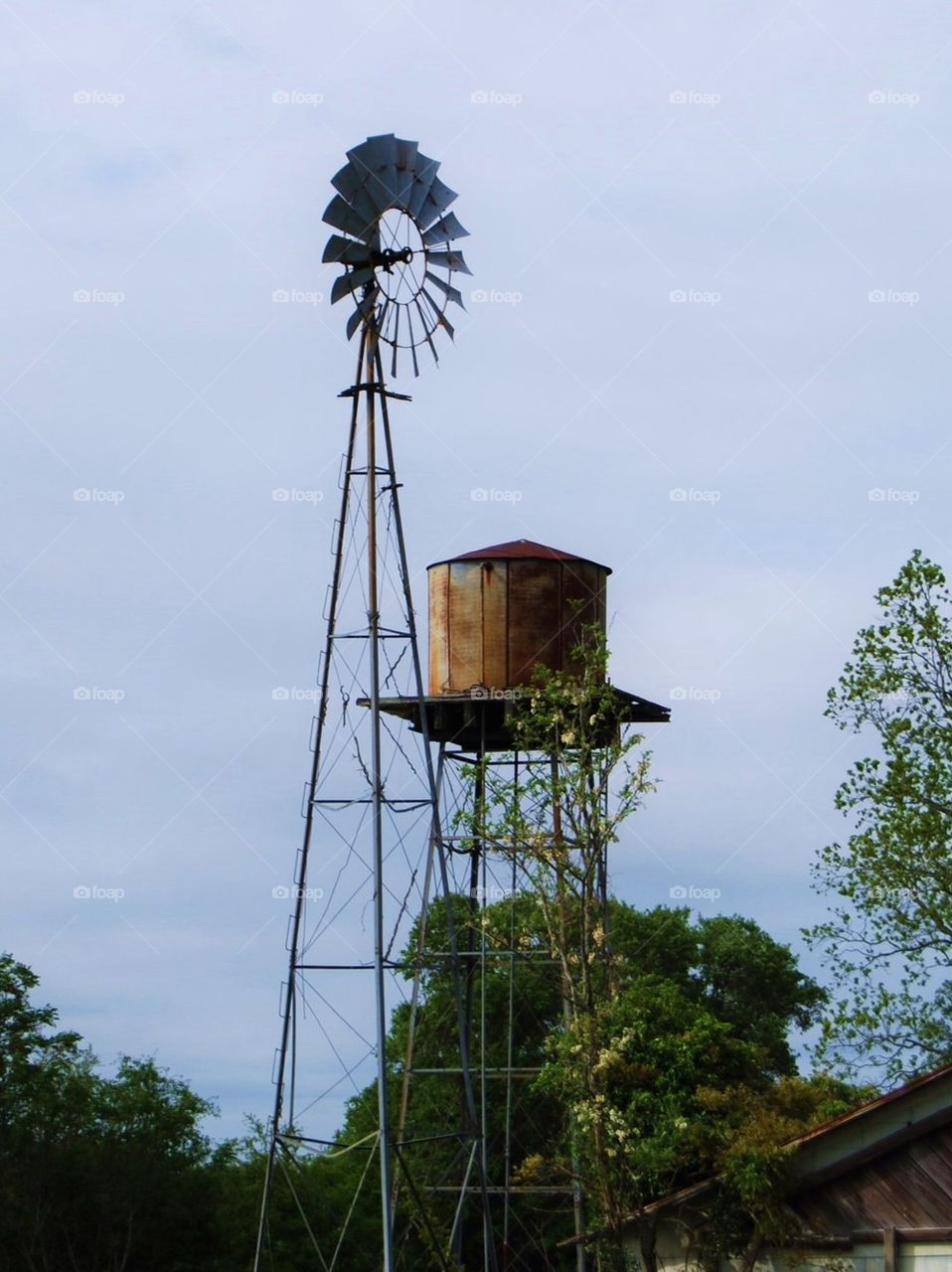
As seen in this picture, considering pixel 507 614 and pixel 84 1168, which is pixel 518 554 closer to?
pixel 507 614

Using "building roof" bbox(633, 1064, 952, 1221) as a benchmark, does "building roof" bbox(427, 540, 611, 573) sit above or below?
above

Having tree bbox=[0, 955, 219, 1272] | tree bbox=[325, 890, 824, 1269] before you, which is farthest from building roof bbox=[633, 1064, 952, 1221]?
tree bbox=[0, 955, 219, 1272]

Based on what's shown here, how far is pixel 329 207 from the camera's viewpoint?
114ft

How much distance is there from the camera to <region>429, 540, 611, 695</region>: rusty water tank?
3706 centimetres

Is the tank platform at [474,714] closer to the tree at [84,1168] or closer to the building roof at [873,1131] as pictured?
the building roof at [873,1131]

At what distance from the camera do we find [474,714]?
37312 millimetres

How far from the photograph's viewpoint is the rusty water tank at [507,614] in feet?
122

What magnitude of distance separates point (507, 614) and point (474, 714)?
1912 millimetres

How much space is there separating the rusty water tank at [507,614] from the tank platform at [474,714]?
30 cm

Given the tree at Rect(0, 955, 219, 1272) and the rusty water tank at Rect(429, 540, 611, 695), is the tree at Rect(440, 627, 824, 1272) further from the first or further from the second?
the tree at Rect(0, 955, 219, 1272)

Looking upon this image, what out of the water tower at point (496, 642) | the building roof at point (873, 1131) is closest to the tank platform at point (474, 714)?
the water tower at point (496, 642)

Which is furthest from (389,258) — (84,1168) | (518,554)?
(84,1168)

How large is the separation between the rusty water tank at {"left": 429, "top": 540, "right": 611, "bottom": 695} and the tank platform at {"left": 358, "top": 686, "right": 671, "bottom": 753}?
30cm

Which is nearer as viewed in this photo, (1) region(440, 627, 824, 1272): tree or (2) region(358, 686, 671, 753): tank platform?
(1) region(440, 627, 824, 1272): tree
